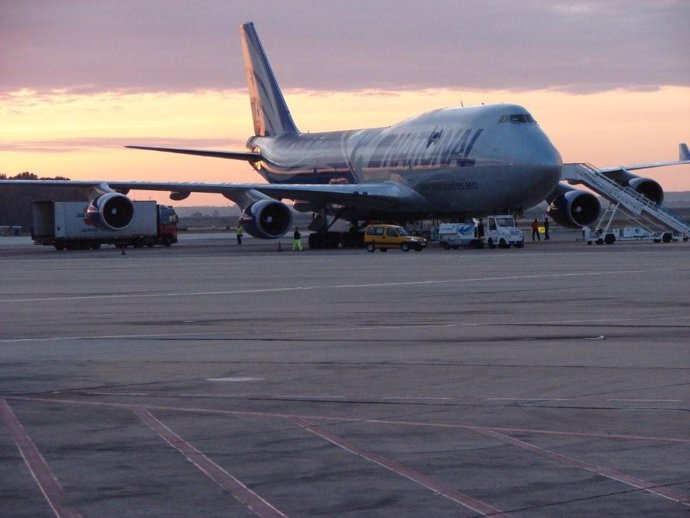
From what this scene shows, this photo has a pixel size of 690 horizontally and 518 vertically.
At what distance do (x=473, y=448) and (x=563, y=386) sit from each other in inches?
127

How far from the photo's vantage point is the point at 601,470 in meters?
8.46

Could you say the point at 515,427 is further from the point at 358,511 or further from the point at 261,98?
the point at 261,98

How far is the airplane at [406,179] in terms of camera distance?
56.4 meters

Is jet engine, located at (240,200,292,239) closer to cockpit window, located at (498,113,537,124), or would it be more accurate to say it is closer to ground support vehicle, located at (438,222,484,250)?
ground support vehicle, located at (438,222,484,250)

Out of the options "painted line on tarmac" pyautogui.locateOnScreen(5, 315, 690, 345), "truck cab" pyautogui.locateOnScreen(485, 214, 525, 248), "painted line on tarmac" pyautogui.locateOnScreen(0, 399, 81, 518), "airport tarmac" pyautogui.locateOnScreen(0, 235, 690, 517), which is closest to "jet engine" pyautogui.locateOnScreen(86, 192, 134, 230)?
"truck cab" pyautogui.locateOnScreen(485, 214, 525, 248)

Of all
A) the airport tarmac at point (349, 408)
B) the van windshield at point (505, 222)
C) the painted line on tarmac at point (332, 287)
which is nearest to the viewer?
the airport tarmac at point (349, 408)

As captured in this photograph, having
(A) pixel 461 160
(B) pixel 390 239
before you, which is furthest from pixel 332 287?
(A) pixel 461 160

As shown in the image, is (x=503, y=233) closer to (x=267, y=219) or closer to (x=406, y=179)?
(x=406, y=179)

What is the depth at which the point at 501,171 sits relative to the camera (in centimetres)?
5575

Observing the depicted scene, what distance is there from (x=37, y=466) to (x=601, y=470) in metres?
3.51

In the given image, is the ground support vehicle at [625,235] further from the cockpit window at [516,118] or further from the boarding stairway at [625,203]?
the cockpit window at [516,118]

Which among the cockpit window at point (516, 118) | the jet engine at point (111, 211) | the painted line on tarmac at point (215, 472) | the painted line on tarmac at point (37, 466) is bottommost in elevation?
the painted line on tarmac at point (215, 472)

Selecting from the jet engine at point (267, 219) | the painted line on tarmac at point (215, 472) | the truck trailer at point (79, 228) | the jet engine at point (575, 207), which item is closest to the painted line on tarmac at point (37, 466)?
the painted line on tarmac at point (215, 472)

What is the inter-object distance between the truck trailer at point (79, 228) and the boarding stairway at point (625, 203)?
886 inches
